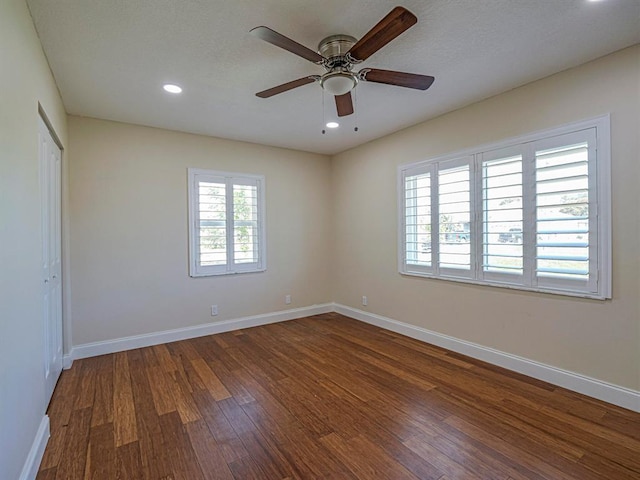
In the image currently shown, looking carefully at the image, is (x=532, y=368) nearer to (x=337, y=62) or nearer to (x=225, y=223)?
(x=337, y=62)

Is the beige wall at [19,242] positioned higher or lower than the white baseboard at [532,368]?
higher

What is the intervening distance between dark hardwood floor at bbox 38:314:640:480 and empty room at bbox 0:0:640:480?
2 cm

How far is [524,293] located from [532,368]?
672 mm

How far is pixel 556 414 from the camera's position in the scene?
2289 millimetres

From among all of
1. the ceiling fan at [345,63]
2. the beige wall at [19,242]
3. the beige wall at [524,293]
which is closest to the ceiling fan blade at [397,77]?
the ceiling fan at [345,63]

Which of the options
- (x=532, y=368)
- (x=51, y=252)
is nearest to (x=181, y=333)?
(x=51, y=252)

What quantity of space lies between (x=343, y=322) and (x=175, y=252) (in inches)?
99.4

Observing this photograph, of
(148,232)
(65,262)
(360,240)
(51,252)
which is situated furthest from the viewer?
(360,240)

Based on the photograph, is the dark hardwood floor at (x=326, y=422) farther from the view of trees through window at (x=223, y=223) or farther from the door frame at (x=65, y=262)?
the view of trees through window at (x=223, y=223)

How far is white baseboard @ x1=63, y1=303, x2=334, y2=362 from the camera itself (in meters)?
3.49

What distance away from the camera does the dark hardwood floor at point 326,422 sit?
1.81m

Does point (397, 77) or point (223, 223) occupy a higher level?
point (397, 77)

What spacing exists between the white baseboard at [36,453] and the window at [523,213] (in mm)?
3604

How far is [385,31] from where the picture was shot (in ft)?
5.71
